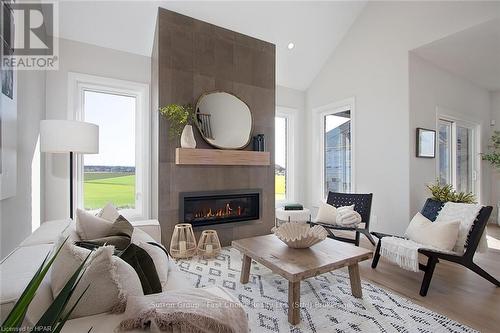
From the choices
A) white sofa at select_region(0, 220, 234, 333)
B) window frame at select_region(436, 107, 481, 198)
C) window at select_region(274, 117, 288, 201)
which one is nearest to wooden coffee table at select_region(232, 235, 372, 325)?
white sofa at select_region(0, 220, 234, 333)

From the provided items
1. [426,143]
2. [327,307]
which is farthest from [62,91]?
[426,143]

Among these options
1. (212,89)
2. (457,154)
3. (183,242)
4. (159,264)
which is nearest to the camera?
(159,264)

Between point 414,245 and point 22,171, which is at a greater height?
point 22,171

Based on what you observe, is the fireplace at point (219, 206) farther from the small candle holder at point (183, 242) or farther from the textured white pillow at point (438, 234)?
the textured white pillow at point (438, 234)

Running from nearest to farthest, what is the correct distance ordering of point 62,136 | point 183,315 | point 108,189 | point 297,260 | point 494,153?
point 183,315
point 297,260
point 62,136
point 108,189
point 494,153

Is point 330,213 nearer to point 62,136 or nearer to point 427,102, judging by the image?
point 427,102

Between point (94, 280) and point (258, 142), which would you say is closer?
point (94, 280)

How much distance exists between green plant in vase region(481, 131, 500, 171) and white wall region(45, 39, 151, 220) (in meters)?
6.68

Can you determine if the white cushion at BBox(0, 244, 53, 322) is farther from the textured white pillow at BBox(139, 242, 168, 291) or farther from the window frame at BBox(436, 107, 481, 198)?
the window frame at BBox(436, 107, 481, 198)

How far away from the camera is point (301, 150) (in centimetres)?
528

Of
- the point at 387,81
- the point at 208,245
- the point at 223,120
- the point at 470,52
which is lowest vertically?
the point at 208,245

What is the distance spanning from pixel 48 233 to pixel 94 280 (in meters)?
0.91

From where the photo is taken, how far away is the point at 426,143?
375 cm

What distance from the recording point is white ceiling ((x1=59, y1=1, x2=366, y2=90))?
314 centimetres
